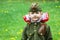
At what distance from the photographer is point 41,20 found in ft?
16.8

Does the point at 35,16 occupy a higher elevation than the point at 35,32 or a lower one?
higher

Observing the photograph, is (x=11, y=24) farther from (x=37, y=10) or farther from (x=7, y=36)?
(x=37, y=10)

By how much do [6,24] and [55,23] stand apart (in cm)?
209

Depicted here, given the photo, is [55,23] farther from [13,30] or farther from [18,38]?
[18,38]

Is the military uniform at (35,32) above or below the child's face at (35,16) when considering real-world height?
below

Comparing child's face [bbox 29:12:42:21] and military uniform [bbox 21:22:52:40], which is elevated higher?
child's face [bbox 29:12:42:21]

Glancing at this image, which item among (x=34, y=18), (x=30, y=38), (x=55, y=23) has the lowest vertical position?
(x=55, y=23)

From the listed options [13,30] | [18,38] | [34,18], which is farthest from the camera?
[13,30]

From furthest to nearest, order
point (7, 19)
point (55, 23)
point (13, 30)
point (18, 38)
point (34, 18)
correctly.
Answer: point (7, 19) < point (55, 23) < point (13, 30) < point (18, 38) < point (34, 18)

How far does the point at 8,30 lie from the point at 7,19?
317 cm

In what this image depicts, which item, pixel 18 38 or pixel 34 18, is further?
pixel 18 38

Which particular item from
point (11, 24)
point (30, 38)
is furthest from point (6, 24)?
point (30, 38)

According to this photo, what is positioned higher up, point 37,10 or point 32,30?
point 37,10

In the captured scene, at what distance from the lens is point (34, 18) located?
16.8ft
